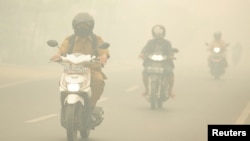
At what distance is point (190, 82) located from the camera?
2842 centimetres

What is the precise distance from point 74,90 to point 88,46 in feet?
4.28

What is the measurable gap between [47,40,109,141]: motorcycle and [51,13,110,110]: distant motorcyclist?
17.9 inches

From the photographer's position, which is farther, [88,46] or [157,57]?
[157,57]

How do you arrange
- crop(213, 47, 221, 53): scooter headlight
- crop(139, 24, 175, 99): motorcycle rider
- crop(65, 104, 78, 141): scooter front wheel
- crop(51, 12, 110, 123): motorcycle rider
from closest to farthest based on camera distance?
crop(65, 104, 78, 141): scooter front wheel → crop(51, 12, 110, 123): motorcycle rider → crop(139, 24, 175, 99): motorcycle rider → crop(213, 47, 221, 53): scooter headlight

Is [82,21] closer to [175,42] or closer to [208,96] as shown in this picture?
[208,96]

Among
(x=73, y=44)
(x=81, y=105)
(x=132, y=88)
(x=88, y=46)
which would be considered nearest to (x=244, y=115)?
(x=88, y=46)

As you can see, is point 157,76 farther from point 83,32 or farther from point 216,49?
point 216,49

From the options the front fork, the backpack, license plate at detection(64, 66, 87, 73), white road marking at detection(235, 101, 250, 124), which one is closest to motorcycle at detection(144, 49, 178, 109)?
white road marking at detection(235, 101, 250, 124)

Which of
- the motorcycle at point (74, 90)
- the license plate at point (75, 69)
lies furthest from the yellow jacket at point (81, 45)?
the license plate at point (75, 69)

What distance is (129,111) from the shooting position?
56.8 feet

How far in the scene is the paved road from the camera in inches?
531

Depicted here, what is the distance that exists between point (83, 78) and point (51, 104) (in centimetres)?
725

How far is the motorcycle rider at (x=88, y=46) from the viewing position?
40.0ft

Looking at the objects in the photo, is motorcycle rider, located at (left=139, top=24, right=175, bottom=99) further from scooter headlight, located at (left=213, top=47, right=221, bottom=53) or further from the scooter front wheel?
scooter headlight, located at (left=213, top=47, right=221, bottom=53)
